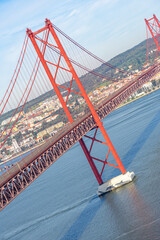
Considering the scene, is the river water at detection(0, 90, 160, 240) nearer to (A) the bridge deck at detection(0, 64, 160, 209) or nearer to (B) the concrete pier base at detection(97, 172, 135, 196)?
(B) the concrete pier base at detection(97, 172, 135, 196)

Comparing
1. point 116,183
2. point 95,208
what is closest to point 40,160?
point 95,208

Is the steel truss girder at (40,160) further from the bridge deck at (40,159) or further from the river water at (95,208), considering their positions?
the river water at (95,208)

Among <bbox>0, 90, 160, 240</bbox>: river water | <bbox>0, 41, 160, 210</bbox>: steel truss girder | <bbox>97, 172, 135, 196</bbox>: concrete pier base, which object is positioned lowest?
<bbox>0, 90, 160, 240</bbox>: river water

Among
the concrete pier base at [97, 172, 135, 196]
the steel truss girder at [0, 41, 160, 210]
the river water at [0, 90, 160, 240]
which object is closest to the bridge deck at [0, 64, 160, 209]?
the steel truss girder at [0, 41, 160, 210]

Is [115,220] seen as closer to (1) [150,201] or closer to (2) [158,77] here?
(1) [150,201]

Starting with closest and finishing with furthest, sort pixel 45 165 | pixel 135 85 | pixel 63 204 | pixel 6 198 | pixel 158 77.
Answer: pixel 6 198 < pixel 45 165 < pixel 63 204 < pixel 135 85 < pixel 158 77

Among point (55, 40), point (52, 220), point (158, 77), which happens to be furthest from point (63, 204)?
point (158, 77)
